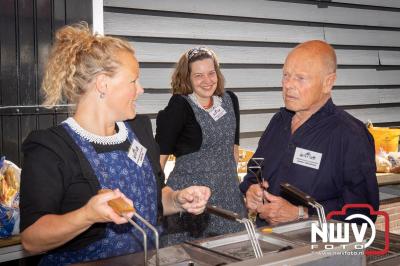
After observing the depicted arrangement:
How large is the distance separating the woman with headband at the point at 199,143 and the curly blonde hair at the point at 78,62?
169cm

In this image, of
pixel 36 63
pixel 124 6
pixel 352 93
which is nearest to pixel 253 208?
pixel 36 63

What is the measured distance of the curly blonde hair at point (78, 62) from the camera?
197cm

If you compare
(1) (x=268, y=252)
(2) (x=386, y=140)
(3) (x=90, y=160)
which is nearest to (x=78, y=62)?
(3) (x=90, y=160)

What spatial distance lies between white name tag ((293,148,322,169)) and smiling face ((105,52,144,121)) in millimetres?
921

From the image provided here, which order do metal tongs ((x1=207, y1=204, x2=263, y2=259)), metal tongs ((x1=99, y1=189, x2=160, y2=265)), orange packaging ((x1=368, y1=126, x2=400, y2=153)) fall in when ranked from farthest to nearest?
orange packaging ((x1=368, y1=126, x2=400, y2=153)) → metal tongs ((x1=207, y1=204, x2=263, y2=259)) → metal tongs ((x1=99, y1=189, x2=160, y2=265))

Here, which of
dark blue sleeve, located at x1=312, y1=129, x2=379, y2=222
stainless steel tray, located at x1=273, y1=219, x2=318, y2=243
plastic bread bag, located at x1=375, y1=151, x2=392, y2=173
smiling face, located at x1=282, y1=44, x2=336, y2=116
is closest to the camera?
stainless steel tray, located at x1=273, y1=219, x2=318, y2=243

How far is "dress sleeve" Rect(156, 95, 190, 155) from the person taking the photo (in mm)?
3691

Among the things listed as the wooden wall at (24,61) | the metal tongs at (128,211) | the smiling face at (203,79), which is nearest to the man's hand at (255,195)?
the metal tongs at (128,211)

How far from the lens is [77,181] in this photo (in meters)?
1.85

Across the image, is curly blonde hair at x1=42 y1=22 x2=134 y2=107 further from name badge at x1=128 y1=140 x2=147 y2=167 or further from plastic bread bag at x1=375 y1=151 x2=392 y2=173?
plastic bread bag at x1=375 y1=151 x2=392 y2=173

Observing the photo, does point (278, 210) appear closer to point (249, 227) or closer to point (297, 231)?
point (297, 231)

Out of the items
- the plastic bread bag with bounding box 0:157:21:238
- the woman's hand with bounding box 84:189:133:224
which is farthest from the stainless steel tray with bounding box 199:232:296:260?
the plastic bread bag with bounding box 0:157:21:238

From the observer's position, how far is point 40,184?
1.74 metres

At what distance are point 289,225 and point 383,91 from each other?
506 cm
